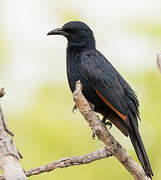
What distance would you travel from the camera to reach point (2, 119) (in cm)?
255

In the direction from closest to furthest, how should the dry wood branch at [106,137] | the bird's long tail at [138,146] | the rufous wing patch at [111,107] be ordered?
1. the dry wood branch at [106,137]
2. the bird's long tail at [138,146]
3. the rufous wing patch at [111,107]

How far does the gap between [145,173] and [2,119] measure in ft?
6.95

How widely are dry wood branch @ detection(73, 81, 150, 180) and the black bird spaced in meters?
0.27

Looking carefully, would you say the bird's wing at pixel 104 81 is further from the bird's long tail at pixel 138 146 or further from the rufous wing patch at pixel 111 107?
the bird's long tail at pixel 138 146

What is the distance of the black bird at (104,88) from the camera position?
4.72m

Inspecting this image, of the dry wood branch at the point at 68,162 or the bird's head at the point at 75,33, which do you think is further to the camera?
the bird's head at the point at 75,33

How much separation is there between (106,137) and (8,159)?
6.34ft

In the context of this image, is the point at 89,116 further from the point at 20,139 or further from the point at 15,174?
the point at 20,139

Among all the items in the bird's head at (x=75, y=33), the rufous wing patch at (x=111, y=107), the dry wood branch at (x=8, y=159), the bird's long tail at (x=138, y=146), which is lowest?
the bird's long tail at (x=138, y=146)

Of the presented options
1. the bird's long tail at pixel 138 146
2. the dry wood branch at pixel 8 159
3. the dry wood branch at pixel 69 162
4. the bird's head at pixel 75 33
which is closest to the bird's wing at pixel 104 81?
the bird's long tail at pixel 138 146

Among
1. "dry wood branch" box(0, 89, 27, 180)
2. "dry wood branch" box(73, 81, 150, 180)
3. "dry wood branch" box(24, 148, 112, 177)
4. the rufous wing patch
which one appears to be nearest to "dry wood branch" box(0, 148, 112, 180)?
"dry wood branch" box(24, 148, 112, 177)

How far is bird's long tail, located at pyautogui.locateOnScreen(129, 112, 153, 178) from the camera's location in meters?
4.34

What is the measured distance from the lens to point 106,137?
4.20m

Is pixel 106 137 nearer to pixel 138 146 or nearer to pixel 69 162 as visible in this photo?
pixel 69 162
